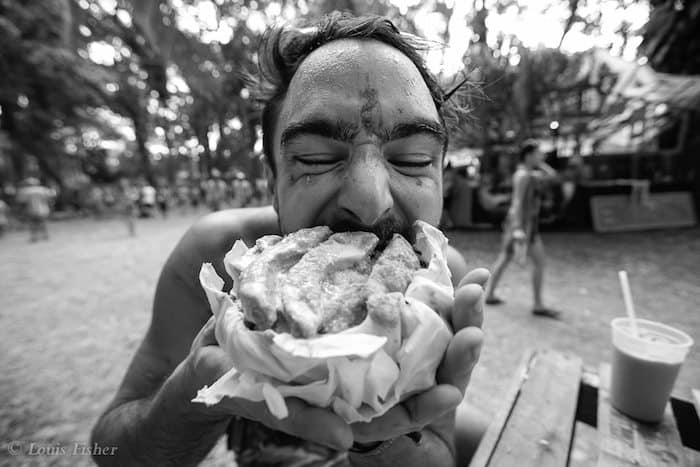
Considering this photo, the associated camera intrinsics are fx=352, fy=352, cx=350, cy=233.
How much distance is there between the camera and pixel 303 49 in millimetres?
1336

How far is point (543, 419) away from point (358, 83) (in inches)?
60.5

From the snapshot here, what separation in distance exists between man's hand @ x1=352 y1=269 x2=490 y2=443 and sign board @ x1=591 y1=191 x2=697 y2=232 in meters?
10.2

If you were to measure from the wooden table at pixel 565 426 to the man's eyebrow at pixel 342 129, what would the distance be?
1.19 metres

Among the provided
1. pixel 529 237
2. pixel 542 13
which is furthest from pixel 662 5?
pixel 529 237

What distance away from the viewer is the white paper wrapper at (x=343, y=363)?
2.18 feet

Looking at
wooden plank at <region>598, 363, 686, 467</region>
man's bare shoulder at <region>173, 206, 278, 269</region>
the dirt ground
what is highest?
man's bare shoulder at <region>173, 206, 278, 269</region>

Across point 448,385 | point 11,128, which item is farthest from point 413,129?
point 11,128

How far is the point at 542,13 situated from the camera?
7.20 metres

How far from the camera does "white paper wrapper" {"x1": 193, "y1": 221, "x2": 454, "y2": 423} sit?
665 millimetres

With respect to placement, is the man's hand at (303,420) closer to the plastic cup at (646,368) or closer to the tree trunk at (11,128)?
the plastic cup at (646,368)

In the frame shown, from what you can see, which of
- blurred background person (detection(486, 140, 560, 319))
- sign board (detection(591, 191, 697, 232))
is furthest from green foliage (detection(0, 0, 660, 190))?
sign board (detection(591, 191, 697, 232))

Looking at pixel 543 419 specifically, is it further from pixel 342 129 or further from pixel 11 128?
pixel 11 128

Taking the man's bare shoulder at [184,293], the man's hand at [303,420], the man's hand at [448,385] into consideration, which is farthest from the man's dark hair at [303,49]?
the man's hand at [303,420]

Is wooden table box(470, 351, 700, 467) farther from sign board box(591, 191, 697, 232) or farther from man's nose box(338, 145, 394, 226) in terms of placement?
sign board box(591, 191, 697, 232)
